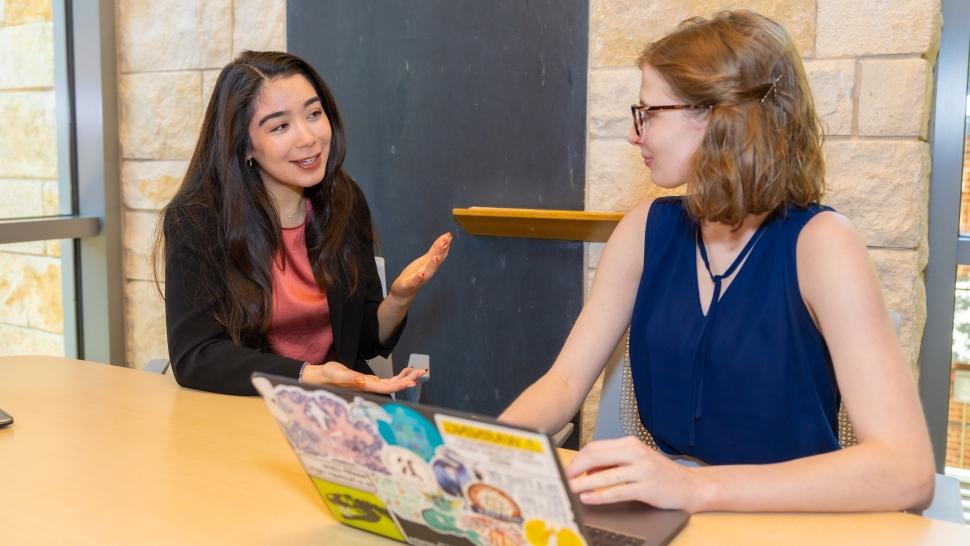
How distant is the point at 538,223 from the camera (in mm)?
2537

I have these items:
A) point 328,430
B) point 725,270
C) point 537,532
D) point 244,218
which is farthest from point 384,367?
point 537,532

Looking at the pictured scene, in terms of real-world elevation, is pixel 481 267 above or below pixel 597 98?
below

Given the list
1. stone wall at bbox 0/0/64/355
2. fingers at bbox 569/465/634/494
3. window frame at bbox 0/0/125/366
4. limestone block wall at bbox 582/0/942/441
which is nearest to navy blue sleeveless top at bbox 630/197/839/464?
fingers at bbox 569/465/634/494

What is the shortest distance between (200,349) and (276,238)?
373mm

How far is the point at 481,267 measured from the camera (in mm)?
2730

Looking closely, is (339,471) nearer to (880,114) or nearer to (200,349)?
(200,349)

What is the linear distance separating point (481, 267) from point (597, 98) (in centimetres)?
60

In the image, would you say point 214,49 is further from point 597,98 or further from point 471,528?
point 471,528

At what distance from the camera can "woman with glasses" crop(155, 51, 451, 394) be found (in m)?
1.90

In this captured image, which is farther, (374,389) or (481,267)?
(481,267)

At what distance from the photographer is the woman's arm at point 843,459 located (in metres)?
1.10

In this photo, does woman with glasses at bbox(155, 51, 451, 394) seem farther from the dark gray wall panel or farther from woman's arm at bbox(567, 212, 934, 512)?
woman's arm at bbox(567, 212, 934, 512)

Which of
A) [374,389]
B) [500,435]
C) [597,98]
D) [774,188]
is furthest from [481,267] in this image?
[500,435]

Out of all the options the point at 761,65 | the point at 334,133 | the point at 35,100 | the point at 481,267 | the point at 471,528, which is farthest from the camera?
the point at 35,100
